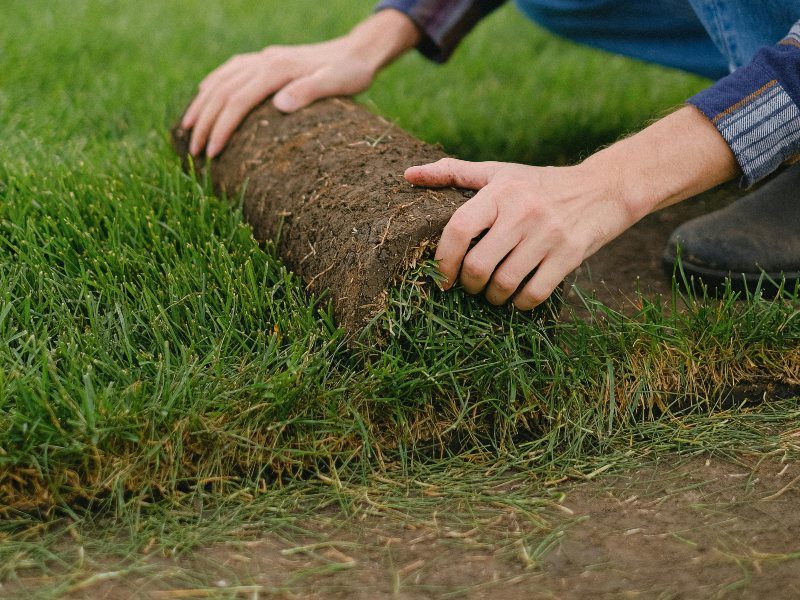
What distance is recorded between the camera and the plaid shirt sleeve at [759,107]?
5.70 ft

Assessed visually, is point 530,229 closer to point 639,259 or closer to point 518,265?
point 518,265

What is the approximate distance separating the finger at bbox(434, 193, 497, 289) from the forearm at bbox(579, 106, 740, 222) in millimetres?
240

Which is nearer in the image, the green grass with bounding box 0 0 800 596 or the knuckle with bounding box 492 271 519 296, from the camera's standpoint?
the green grass with bounding box 0 0 800 596

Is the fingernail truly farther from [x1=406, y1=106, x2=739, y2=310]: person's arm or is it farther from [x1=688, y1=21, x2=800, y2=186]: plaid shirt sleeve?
[x1=688, y1=21, x2=800, y2=186]: plaid shirt sleeve

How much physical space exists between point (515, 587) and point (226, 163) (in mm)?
1546

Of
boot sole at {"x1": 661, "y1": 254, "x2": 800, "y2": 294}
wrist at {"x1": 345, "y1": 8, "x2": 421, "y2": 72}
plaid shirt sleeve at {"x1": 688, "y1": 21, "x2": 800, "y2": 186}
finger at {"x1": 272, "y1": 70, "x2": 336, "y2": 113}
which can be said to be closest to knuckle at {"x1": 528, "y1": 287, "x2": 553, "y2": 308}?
plaid shirt sleeve at {"x1": 688, "y1": 21, "x2": 800, "y2": 186}

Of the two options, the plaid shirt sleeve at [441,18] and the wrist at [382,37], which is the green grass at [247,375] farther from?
the plaid shirt sleeve at [441,18]

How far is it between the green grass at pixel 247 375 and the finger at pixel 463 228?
0.10 metres

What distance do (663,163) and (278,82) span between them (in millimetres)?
1259

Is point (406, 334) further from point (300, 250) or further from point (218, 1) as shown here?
point (218, 1)

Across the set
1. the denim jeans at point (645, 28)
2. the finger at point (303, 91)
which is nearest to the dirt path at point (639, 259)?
the denim jeans at point (645, 28)

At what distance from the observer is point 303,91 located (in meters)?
2.44

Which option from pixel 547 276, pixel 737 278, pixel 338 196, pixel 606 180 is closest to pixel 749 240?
pixel 737 278

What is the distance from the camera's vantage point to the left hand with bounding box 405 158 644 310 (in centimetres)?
166
